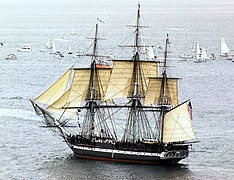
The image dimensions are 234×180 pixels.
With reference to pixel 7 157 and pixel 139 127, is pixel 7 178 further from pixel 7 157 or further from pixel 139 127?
pixel 139 127

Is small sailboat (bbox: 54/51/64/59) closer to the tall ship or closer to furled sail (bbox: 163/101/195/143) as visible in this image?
the tall ship

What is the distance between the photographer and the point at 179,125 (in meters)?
82.2

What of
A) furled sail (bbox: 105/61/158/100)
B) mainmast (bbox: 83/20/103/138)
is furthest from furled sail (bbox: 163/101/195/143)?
mainmast (bbox: 83/20/103/138)

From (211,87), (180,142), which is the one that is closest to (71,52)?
(211,87)

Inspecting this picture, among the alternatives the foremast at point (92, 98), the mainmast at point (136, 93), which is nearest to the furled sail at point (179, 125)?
the mainmast at point (136, 93)

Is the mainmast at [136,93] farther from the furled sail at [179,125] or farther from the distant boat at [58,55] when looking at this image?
the distant boat at [58,55]

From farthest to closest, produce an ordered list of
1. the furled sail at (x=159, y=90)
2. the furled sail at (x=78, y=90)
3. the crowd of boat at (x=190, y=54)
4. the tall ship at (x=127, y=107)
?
the crowd of boat at (x=190, y=54) < the furled sail at (x=78, y=90) < the furled sail at (x=159, y=90) < the tall ship at (x=127, y=107)

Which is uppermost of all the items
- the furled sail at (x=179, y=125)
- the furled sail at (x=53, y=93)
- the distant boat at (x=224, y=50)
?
the distant boat at (x=224, y=50)

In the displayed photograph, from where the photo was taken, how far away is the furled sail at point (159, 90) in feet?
272

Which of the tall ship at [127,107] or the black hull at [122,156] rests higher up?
the tall ship at [127,107]

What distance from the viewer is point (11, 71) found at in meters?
148

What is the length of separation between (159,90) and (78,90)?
892 centimetres

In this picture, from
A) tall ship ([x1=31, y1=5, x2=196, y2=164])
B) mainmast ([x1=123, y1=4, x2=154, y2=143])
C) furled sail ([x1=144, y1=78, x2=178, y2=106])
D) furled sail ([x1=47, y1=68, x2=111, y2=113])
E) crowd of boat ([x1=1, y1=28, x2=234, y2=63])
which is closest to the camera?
tall ship ([x1=31, y1=5, x2=196, y2=164])

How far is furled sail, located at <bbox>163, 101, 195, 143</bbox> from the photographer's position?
8188 cm
